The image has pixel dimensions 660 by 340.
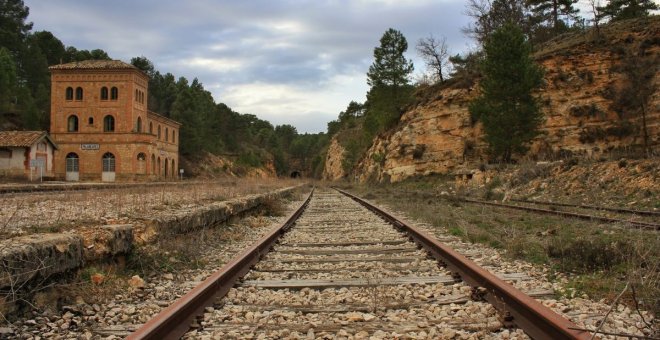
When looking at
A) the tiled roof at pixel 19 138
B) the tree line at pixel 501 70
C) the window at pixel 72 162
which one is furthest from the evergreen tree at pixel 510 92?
the window at pixel 72 162

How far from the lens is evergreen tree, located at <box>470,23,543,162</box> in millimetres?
28312

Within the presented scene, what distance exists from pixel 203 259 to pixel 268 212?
8.35 metres

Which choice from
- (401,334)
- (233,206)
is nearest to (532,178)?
(233,206)

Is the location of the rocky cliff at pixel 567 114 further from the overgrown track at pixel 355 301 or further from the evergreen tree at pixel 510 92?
the overgrown track at pixel 355 301

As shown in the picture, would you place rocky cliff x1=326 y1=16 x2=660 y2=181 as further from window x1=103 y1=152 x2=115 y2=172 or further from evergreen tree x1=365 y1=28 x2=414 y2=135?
window x1=103 y1=152 x2=115 y2=172

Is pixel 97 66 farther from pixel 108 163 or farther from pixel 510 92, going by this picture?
pixel 510 92

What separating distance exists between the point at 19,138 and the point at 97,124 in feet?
47.7

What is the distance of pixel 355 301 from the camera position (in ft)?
14.8

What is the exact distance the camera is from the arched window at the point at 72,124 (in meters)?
58.1

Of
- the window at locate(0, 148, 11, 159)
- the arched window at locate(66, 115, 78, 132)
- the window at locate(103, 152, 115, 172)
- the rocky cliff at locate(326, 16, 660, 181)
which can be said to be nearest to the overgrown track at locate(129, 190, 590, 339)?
the rocky cliff at locate(326, 16, 660, 181)

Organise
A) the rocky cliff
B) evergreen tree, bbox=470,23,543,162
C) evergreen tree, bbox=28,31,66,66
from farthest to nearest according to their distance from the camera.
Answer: evergreen tree, bbox=28,31,66,66 < the rocky cliff < evergreen tree, bbox=470,23,543,162

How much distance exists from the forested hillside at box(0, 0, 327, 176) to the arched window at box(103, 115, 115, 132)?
8843 millimetres

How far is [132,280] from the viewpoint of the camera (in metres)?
5.28

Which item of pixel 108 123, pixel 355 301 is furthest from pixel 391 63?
pixel 355 301
